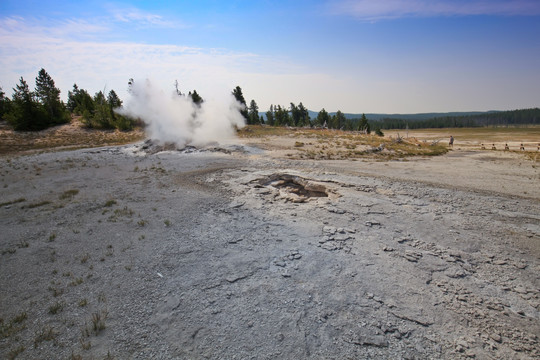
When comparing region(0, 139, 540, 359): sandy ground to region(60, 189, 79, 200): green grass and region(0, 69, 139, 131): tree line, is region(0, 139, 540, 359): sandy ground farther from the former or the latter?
region(0, 69, 139, 131): tree line

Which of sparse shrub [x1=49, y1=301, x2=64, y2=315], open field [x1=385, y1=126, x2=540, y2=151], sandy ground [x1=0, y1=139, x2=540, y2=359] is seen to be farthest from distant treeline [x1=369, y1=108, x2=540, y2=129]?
sparse shrub [x1=49, y1=301, x2=64, y2=315]

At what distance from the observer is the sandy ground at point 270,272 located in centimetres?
470

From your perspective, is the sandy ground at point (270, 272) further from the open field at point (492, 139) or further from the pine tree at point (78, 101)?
the pine tree at point (78, 101)

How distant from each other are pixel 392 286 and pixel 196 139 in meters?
28.5

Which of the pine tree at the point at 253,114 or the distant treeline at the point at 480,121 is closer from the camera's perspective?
the pine tree at the point at 253,114

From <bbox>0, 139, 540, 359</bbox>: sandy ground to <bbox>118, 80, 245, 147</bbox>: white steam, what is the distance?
17.9 m

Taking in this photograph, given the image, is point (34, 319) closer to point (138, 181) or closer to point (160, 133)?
point (138, 181)

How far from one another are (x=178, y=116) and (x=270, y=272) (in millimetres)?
29081

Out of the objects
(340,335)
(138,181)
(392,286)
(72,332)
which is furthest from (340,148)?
(72,332)

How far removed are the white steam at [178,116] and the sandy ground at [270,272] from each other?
17921mm

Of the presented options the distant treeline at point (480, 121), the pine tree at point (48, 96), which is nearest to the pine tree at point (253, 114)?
the pine tree at point (48, 96)

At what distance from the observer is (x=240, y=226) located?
30.9 ft

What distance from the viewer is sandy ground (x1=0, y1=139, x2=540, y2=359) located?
15.4ft

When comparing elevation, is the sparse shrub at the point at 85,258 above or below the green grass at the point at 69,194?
below
